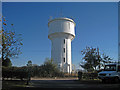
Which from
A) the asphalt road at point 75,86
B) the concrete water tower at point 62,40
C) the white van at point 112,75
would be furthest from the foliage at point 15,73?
the concrete water tower at point 62,40

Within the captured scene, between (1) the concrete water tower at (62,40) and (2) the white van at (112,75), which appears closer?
(2) the white van at (112,75)

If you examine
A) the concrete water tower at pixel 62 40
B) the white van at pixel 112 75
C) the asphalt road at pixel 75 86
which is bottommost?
the asphalt road at pixel 75 86

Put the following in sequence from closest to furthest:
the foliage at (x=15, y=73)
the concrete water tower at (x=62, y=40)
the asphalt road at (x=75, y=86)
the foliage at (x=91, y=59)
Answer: the asphalt road at (x=75, y=86) < the foliage at (x=15, y=73) < the foliage at (x=91, y=59) < the concrete water tower at (x=62, y=40)

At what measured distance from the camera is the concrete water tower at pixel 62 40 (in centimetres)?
3397

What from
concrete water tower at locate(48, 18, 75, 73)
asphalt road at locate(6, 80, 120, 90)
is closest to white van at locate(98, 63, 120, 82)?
asphalt road at locate(6, 80, 120, 90)

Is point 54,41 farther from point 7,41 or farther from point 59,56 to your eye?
point 7,41

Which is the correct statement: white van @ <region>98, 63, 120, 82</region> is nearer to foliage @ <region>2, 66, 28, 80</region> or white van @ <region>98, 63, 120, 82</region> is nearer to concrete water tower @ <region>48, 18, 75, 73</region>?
foliage @ <region>2, 66, 28, 80</region>

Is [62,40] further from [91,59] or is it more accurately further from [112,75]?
[112,75]

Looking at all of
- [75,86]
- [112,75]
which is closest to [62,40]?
[112,75]

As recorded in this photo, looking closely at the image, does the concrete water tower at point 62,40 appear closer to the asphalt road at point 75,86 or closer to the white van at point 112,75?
the white van at point 112,75

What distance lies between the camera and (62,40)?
34562 millimetres

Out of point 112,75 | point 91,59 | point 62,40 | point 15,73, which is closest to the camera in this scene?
point 112,75

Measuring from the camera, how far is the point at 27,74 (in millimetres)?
12938

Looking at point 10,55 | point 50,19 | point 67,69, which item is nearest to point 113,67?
point 10,55
